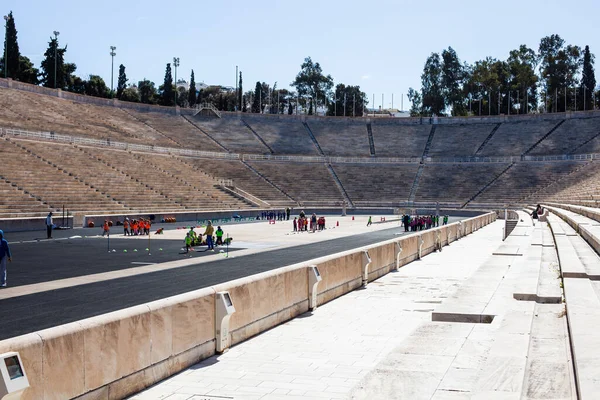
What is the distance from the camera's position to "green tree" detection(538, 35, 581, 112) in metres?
117

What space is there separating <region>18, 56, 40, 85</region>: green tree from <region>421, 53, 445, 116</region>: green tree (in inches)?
2717

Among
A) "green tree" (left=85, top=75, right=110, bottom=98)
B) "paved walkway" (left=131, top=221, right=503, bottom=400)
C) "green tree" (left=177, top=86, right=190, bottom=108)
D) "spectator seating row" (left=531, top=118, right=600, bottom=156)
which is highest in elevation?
"green tree" (left=177, top=86, right=190, bottom=108)

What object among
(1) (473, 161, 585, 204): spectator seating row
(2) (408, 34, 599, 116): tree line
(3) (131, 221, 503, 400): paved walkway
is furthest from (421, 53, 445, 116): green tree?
(3) (131, 221, 503, 400): paved walkway

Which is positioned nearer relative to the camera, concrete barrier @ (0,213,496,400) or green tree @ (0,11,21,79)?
concrete barrier @ (0,213,496,400)

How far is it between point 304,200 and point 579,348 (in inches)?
2820

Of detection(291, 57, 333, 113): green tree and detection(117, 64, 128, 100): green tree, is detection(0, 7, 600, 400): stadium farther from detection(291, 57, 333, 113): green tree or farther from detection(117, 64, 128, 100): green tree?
detection(291, 57, 333, 113): green tree

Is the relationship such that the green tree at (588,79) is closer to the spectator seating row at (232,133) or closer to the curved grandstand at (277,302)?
the spectator seating row at (232,133)

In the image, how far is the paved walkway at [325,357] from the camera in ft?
24.9

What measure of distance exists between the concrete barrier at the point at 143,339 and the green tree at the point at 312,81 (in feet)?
431

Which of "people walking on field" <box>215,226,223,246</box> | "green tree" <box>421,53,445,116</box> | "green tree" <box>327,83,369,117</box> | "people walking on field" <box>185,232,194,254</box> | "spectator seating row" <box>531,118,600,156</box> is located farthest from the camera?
"green tree" <box>327,83,369,117</box>

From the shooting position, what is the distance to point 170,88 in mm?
117250

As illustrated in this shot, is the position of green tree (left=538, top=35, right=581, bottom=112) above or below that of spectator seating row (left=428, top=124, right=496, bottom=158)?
above

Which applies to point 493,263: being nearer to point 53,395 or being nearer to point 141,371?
point 141,371

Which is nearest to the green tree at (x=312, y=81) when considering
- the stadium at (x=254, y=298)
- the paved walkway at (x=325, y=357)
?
the stadium at (x=254, y=298)
